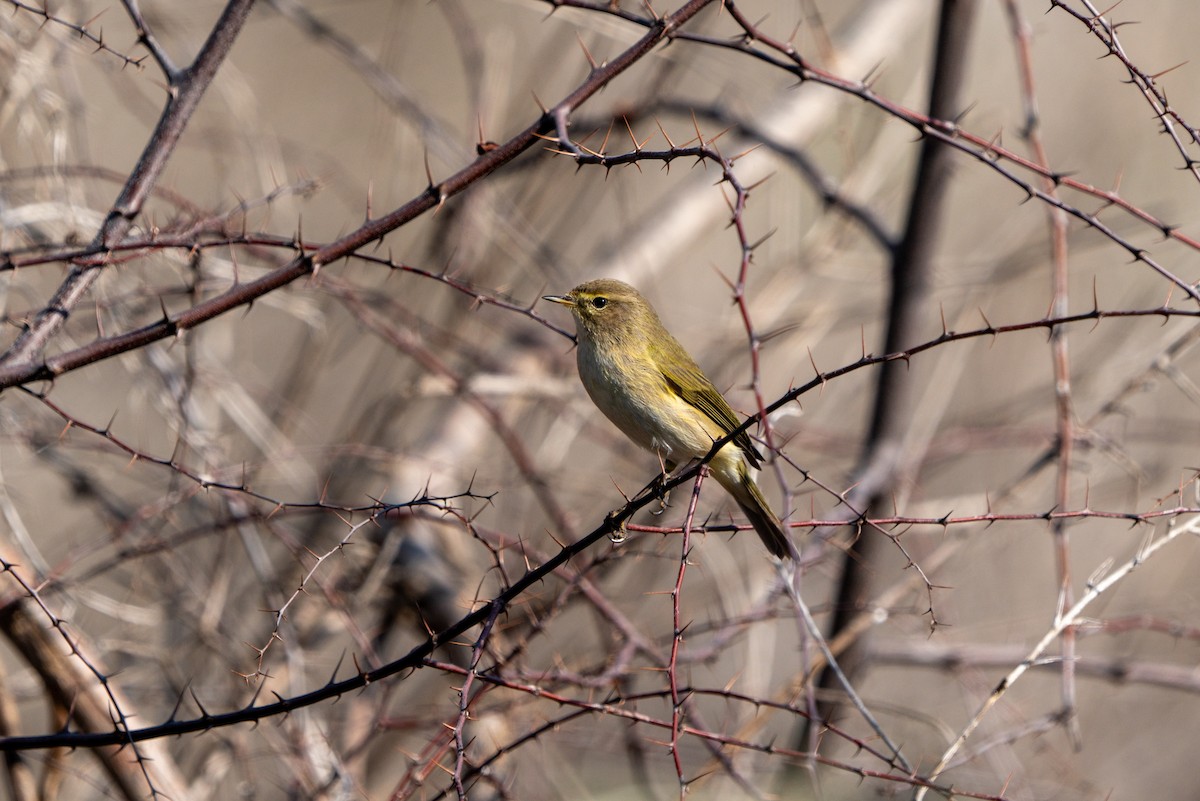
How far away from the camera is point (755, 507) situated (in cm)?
415

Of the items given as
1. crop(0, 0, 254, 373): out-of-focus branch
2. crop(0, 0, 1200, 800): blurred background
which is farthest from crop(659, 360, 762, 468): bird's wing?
crop(0, 0, 254, 373): out-of-focus branch

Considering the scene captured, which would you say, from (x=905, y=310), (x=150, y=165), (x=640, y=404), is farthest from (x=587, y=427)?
(x=150, y=165)

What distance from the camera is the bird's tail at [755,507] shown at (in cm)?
388

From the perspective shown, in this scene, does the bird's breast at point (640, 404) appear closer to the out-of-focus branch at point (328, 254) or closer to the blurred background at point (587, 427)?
the blurred background at point (587, 427)

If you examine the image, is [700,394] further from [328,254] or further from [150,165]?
[150,165]

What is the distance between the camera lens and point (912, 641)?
477 cm

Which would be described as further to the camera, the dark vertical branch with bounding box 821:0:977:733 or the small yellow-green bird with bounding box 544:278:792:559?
the dark vertical branch with bounding box 821:0:977:733

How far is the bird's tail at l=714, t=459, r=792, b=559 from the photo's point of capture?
3879mm

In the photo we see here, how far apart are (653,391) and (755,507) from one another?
648mm

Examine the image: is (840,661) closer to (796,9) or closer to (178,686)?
(178,686)

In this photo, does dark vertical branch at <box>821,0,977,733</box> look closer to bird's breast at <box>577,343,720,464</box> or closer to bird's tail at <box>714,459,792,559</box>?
bird's tail at <box>714,459,792,559</box>

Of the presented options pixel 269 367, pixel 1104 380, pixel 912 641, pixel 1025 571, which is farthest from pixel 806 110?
pixel 269 367

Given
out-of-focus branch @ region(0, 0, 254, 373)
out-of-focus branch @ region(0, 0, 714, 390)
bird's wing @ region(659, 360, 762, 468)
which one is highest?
bird's wing @ region(659, 360, 762, 468)

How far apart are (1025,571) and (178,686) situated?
212 inches
